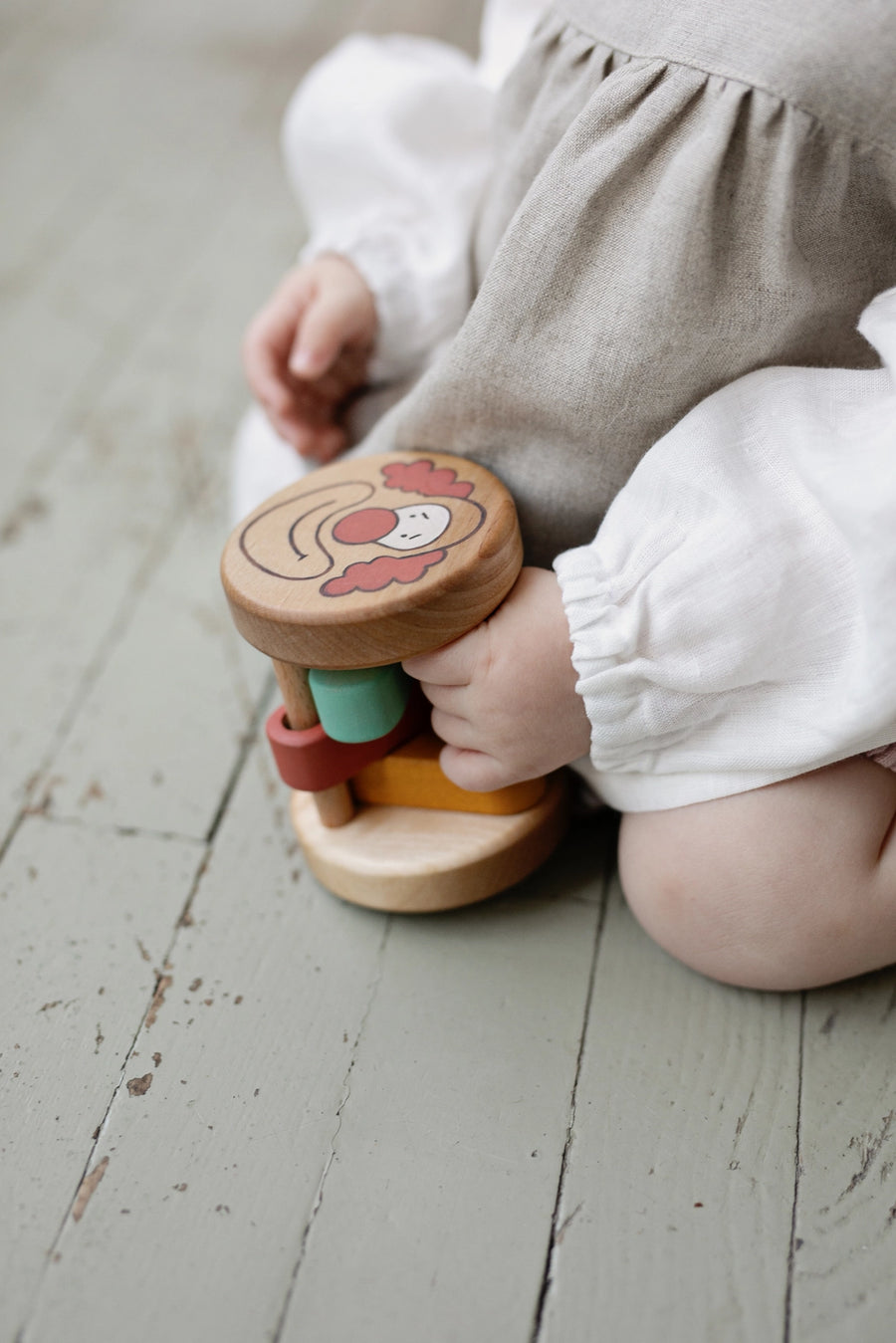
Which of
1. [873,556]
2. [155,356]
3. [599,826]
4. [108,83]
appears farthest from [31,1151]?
[108,83]

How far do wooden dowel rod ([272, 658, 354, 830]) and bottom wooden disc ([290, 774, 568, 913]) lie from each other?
0.03 feet

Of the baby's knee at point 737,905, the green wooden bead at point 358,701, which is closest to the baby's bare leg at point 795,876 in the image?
the baby's knee at point 737,905

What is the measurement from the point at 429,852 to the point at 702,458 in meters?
0.25

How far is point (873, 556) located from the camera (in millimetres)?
462

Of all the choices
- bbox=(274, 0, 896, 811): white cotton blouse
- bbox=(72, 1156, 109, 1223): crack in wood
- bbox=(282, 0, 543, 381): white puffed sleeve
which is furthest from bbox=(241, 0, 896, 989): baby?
bbox=(72, 1156, 109, 1223): crack in wood

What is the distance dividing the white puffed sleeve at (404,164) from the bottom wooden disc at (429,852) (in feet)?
1.04

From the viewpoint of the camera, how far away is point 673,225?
0.50 meters

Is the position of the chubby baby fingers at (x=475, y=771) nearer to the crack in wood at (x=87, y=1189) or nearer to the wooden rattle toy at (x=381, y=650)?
the wooden rattle toy at (x=381, y=650)

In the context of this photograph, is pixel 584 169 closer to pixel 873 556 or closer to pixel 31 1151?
pixel 873 556

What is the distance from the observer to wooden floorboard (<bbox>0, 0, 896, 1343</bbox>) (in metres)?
0.48

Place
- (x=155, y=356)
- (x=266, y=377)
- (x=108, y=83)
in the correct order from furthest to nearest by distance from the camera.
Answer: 1. (x=108, y=83)
2. (x=155, y=356)
3. (x=266, y=377)

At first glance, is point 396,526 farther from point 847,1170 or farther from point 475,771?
point 847,1170

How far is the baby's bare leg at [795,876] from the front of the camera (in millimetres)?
541

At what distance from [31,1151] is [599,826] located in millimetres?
344
